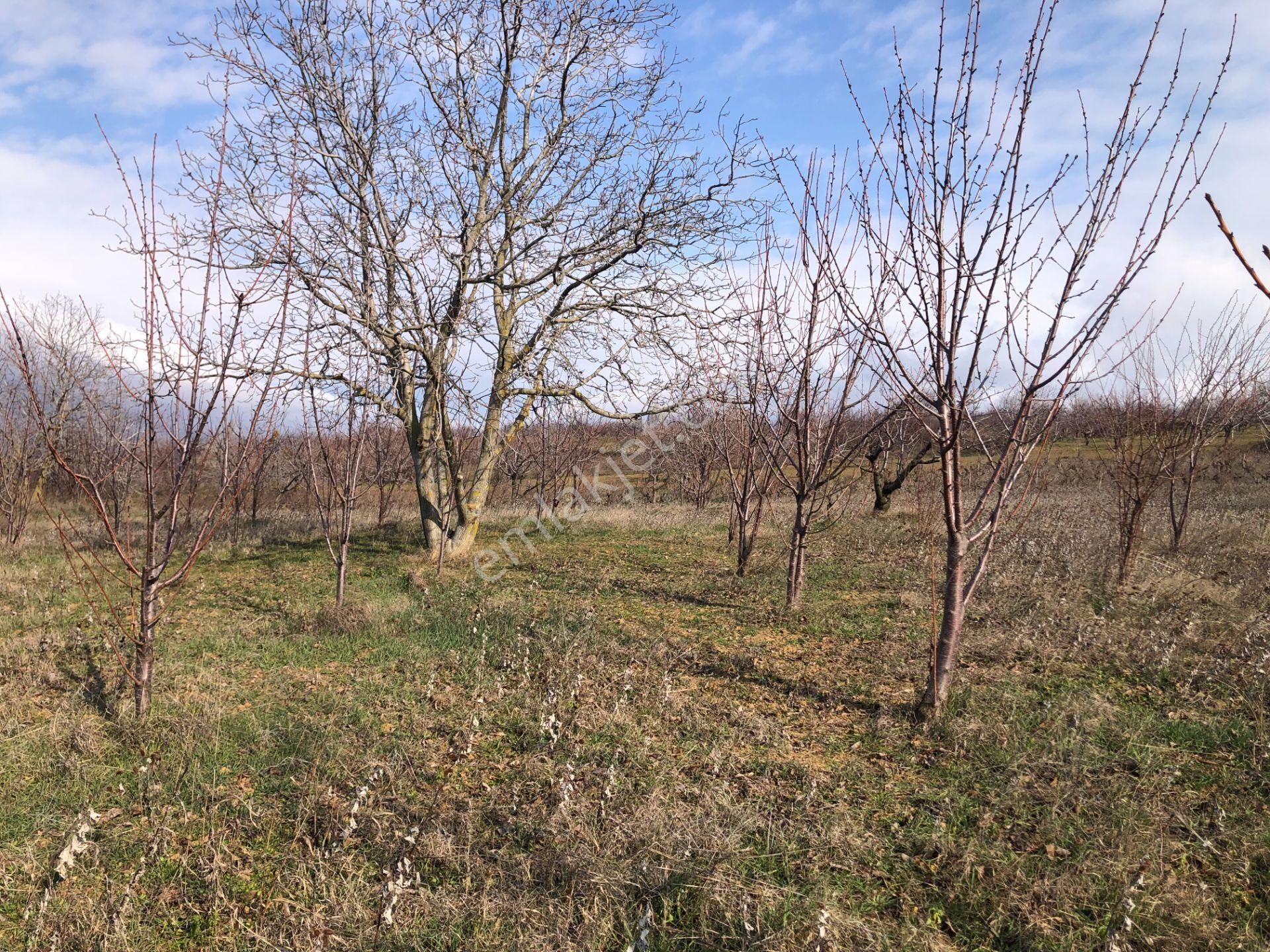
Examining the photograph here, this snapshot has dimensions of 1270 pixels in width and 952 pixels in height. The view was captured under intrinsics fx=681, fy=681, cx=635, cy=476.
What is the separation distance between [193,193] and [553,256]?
4.69m

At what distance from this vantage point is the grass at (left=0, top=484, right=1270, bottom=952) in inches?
98.7

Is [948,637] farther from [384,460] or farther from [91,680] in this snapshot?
[384,460]

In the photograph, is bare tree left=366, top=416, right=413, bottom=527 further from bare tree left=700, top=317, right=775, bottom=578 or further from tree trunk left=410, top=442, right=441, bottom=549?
bare tree left=700, top=317, right=775, bottom=578

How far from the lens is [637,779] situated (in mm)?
3449

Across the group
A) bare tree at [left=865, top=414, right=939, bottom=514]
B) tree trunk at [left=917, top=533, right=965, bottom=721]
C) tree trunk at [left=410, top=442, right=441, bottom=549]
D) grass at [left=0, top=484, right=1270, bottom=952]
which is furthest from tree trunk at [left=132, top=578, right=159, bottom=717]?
bare tree at [left=865, top=414, right=939, bottom=514]

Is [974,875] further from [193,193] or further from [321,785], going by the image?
[193,193]

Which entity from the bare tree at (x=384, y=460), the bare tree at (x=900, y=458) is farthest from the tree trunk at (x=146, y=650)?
the bare tree at (x=900, y=458)

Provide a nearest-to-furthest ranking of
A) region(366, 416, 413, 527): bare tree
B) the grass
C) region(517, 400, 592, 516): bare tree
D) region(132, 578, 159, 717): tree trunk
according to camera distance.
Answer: the grass < region(132, 578, 159, 717): tree trunk < region(366, 416, 413, 527): bare tree < region(517, 400, 592, 516): bare tree

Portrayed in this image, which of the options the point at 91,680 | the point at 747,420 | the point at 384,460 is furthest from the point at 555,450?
the point at 91,680

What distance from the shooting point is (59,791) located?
3252mm

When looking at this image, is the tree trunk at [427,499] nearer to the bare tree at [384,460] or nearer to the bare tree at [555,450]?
the bare tree at [384,460]

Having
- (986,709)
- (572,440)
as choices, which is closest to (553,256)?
(986,709)

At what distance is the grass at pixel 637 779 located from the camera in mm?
2506

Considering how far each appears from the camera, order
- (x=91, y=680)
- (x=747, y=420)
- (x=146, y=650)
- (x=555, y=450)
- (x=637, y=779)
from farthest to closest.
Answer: (x=555, y=450)
(x=747, y=420)
(x=91, y=680)
(x=146, y=650)
(x=637, y=779)
